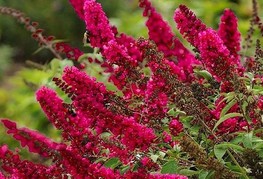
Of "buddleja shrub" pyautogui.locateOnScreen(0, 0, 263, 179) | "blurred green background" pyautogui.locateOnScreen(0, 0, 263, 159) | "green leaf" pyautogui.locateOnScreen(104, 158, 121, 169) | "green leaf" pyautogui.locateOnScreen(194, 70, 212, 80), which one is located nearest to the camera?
"buddleja shrub" pyautogui.locateOnScreen(0, 0, 263, 179)

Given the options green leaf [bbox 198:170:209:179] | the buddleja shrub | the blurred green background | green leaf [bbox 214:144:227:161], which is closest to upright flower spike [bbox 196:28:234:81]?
the buddleja shrub

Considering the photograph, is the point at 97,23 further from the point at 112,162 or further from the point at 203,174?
the point at 203,174

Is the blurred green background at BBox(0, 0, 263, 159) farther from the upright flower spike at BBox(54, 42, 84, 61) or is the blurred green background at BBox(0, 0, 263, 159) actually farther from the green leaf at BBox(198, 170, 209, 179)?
the green leaf at BBox(198, 170, 209, 179)

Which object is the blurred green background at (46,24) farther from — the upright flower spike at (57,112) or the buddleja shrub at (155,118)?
the upright flower spike at (57,112)

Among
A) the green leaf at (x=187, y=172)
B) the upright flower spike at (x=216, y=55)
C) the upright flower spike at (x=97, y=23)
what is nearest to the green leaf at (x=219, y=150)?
the green leaf at (x=187, y=172)

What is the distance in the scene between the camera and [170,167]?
2.68 m

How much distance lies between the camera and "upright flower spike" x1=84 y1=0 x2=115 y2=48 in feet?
9.60

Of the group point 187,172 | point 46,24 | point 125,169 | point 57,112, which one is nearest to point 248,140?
point 187,172

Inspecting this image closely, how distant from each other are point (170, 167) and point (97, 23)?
681mm

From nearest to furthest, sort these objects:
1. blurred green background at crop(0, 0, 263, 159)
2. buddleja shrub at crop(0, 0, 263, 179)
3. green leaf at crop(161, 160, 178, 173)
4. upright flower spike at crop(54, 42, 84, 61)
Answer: buddleja shrub at crop(0, 0, 263, 179), green leaf at crop(161, 160, 178, 173), upright flower spike at crop(54, 42, 84, 61), blurred green background at crop(0, 0, 263, 159)

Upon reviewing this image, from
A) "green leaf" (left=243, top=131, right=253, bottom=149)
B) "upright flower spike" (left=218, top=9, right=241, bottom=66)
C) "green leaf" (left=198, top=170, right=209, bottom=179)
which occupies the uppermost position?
"upright flower spike" (left=218, top=9, right=241, bottom=66)

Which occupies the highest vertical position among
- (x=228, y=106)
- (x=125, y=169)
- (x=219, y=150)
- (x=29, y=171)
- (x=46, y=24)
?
(x=46, y=24)

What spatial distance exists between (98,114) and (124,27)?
26.7ft

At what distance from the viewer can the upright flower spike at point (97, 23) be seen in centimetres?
293
